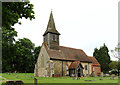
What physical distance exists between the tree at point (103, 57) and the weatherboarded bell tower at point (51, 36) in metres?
29.0

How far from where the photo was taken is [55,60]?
3362cm

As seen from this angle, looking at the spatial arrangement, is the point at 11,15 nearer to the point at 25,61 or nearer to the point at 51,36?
the point at 51,36

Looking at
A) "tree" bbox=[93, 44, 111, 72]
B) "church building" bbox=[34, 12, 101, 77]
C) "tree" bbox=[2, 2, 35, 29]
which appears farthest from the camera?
"tree" bbox=[93, 44, 111, 72]

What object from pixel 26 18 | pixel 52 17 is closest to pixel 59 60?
pixel 52 17

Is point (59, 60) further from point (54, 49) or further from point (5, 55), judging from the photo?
point (5, 55)

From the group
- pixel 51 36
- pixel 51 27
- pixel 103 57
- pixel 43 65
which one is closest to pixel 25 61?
pixel 43 65

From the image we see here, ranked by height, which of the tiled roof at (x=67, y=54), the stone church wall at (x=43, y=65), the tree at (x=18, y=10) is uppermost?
the tree at (x=18, y=10)

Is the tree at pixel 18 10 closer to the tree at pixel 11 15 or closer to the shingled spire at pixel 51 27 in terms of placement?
the tree at pixel 11 15

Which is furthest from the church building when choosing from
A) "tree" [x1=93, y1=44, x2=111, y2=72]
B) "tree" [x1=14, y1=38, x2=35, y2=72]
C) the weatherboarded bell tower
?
"tree" [x1=93, y1=44, x2=111, y2=72]

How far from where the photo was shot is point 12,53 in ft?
26.3

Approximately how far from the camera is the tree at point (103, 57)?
55750mm

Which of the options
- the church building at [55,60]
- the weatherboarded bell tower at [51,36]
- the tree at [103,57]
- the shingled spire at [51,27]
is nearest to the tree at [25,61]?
the church building at [55,60]

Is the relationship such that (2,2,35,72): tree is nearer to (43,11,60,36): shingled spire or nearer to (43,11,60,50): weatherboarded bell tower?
(43,11,60,50): weatherboarded bell tower

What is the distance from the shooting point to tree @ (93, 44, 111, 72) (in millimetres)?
55750
